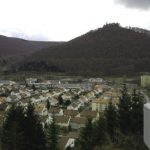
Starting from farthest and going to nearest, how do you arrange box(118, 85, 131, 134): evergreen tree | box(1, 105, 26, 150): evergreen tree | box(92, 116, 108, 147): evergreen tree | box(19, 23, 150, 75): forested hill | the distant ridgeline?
box(19, 23, 150, 75): forested hill < the distant ridgeline < box(92, 116, 108, 147): evergreen tree < box(118, 85, 131, 134): evergreen tree < box(1, 105, 26, 150): evergreen tree

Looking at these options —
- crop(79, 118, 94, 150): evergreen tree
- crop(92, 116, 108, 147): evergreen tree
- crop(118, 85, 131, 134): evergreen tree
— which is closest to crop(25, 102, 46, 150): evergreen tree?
crop(79, 118, 94, 150): evergreen tree

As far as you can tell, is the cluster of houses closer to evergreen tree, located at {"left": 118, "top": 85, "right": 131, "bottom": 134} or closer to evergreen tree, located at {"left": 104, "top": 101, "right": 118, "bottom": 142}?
evergreen tree, located at {"left": 104, "top": 101, "right": 118, "bottom": 142}

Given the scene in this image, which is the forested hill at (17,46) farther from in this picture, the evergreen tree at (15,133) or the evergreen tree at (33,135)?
the evergreen tree at (33,135)

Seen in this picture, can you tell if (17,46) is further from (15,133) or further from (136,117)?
(15,133)

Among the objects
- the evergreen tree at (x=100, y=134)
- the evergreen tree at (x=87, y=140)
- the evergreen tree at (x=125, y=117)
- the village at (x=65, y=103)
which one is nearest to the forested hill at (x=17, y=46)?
the village at (x=65, y=103)

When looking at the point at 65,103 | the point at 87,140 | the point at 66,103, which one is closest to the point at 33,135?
the point at 87,140

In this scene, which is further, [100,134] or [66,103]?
[66,103]

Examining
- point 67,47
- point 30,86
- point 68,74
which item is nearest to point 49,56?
point 67,47

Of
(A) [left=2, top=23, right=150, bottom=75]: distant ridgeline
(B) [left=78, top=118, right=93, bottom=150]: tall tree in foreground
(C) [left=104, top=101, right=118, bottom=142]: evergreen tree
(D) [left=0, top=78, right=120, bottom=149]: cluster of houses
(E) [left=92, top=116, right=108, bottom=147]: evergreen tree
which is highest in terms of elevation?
(A) [left=2, top=23, right=150, bottom=75]: distant ridgeline
